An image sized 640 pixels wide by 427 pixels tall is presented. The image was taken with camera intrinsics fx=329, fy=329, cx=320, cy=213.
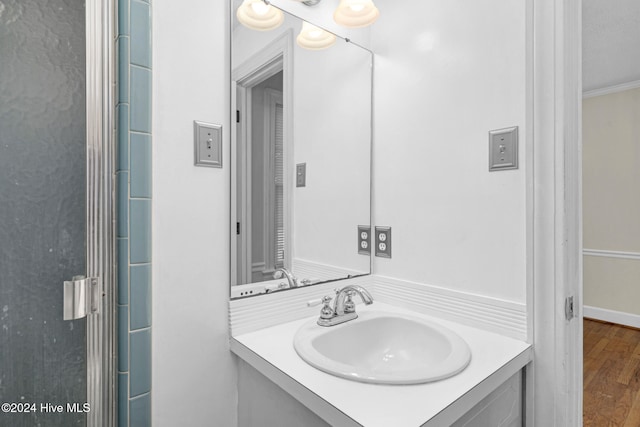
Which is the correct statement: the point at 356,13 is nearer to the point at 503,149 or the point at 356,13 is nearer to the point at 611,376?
the point at 503,149

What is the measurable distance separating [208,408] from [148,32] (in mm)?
1057

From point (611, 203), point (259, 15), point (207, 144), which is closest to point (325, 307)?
point (207, 144)

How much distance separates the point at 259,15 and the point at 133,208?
765 mm

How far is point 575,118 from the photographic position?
0.97 m

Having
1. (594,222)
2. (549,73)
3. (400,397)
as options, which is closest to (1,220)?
(400,397)

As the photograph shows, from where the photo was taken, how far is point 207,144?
3.13ft

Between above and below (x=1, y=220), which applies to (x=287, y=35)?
above

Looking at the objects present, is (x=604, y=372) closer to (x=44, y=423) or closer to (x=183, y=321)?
(x=183, y=321)

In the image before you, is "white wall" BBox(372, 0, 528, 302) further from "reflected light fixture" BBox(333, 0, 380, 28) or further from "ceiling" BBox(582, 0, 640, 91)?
"ceiling" BBox(582, 0, 640, 91)

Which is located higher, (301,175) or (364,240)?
(301,175)

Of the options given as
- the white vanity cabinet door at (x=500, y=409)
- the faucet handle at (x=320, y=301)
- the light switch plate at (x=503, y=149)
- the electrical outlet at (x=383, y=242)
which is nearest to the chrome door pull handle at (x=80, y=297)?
the faucet handle at (x=320, y=301)

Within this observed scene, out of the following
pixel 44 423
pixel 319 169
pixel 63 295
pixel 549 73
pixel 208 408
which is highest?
pixel 549 73

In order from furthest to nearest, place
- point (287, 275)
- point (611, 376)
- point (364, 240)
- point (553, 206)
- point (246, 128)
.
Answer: point (611, 376) < point (364, 240) < point (287, 275) < point (246, 128) < point (553, 206)

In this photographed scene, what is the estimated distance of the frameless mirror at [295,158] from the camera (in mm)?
Answer: 1073
